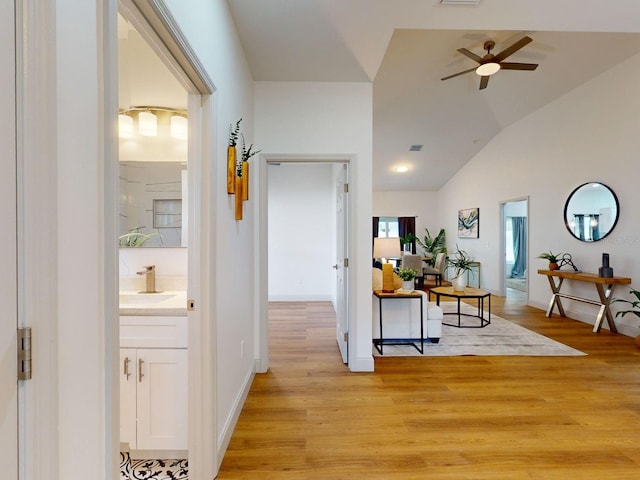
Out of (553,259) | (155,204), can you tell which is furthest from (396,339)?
(553,259)

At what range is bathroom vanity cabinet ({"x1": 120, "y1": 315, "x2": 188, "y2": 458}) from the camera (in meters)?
1.76

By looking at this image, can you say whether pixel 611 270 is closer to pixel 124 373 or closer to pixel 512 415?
pixel 512 415

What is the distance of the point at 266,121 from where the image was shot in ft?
9.86

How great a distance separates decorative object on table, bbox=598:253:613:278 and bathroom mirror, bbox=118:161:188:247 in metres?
5.07

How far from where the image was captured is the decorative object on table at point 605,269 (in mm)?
4035

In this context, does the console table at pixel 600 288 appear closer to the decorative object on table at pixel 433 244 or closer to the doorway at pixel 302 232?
the doorway at pixel 302 232

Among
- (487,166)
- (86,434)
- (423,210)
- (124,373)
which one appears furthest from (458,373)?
(423,210)

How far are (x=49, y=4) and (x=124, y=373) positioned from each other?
1771 millimetres

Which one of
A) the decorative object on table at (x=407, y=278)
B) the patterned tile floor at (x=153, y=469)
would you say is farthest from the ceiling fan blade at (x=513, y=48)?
the patterned tile floor at (x=153, y=469)

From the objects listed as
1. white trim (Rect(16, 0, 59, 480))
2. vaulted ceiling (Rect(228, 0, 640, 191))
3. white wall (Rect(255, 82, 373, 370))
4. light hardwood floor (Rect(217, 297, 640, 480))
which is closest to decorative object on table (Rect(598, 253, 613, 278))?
light hardwood floor (Rect(217, 297, 640, 480))

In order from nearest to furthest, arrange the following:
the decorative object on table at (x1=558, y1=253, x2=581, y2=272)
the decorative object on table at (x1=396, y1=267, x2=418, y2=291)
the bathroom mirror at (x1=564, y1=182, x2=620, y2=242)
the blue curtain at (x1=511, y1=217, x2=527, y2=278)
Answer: the decorative object on table at (x1=396, y1=267, x2=418, y2=291)
the bathroom mirror at (x1=564, y1=182, x2=620, y2=242)
the decorative object on table at (x1=558, y1=253, x2=581, y2=272)
the blue curtain at (x1=511, y1=217, x2=527, y2=278)

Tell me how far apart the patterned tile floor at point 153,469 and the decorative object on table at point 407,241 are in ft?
24.9

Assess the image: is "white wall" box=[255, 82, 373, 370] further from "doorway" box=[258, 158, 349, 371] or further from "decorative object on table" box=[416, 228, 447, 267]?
"decorative object on table" box=[416, 228, 447, 267]

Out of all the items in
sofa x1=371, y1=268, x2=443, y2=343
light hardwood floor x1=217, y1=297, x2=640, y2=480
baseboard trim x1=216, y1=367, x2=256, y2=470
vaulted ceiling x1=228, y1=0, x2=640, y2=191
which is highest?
vaulted ceiling x1=228, y1=0, x2=640, y2=191
